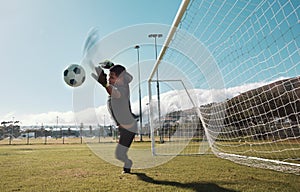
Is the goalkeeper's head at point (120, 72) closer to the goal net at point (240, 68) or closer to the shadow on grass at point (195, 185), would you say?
the goal net at point (240, 68)

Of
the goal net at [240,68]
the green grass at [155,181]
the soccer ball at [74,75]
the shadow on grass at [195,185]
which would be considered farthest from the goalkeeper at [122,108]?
the goal net at [240,68]

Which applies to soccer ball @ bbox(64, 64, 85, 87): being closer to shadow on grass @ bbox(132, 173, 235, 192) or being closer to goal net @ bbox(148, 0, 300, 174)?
goal net @ bbox(148, 0, 300, 174)

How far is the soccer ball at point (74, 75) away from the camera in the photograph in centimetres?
599

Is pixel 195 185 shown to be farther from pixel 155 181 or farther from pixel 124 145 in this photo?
pixel 124 145

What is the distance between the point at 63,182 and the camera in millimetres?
4426

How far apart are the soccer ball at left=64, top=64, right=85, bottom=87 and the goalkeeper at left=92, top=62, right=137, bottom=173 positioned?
30.8 inches

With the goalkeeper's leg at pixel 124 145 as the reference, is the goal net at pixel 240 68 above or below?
above

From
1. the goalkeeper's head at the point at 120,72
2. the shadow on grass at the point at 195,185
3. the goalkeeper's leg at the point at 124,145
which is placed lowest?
the shadow on grass at the point at 195,185

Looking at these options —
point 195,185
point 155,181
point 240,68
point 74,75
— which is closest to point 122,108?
point 74,75

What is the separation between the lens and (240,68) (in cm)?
577

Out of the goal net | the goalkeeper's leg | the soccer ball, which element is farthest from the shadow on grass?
the soccer ball

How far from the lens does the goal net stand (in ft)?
14.0

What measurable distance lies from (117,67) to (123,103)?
2.45ft

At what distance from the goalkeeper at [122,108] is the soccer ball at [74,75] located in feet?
2.57
